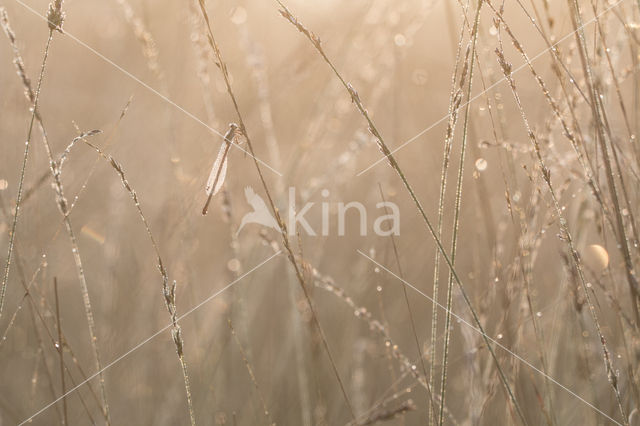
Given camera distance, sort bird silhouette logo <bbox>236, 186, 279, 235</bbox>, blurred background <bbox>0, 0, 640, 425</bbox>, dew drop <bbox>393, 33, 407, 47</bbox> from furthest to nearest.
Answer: bird silhouette logo <bbox>236, 186, 279, 235</bbox>
dew drop <bbox>393, 33, 407, 47</bbox>
blurred background <bbox>0, 0, 640, 425</bbox>

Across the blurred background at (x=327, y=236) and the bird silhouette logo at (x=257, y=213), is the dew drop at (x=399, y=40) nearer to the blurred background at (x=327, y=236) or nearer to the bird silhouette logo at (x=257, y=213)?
the blurred background at (x=327, y=236)

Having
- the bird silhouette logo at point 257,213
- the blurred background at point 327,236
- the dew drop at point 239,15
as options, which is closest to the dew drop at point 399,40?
the blurred background at point 327,236

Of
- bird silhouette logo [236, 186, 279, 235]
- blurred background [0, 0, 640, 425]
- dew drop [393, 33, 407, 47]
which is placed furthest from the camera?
bird silhouette logo [236, 186, 279, 235]

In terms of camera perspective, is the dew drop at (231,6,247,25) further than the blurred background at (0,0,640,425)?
Yes

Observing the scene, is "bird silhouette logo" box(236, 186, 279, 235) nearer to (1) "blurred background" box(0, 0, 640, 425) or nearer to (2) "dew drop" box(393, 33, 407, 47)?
Answer: (1) "blurred background" box(0, 0, 640, 425)

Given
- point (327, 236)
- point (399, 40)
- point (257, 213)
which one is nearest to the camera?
point (399, 40)

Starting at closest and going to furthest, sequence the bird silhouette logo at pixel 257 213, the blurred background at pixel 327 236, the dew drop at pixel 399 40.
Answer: the blurred background at pixel 327 236, the dew drop at pixel 399 40, the bird silhouette logo at pixel 257 213

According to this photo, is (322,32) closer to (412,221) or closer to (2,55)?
(412,221)

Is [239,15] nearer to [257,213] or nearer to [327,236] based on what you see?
[257,213]

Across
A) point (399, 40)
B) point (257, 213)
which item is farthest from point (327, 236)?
point (399, 40)

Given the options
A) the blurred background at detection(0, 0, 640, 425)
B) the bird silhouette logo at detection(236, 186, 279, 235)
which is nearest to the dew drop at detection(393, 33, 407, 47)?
the blurred background at detection(0, 0, 640, 425)

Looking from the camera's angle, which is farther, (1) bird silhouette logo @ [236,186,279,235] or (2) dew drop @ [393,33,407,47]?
(1) bird silhouette logo @ [236,186,279,235]

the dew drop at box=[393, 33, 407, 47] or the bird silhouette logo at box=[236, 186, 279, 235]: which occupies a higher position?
the dew drop at box=[393, 33, 407, 47]

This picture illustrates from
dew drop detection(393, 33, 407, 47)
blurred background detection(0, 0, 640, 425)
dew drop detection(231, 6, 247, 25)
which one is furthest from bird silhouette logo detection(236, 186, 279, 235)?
dew drop detection(393, 33, 407, 47)
